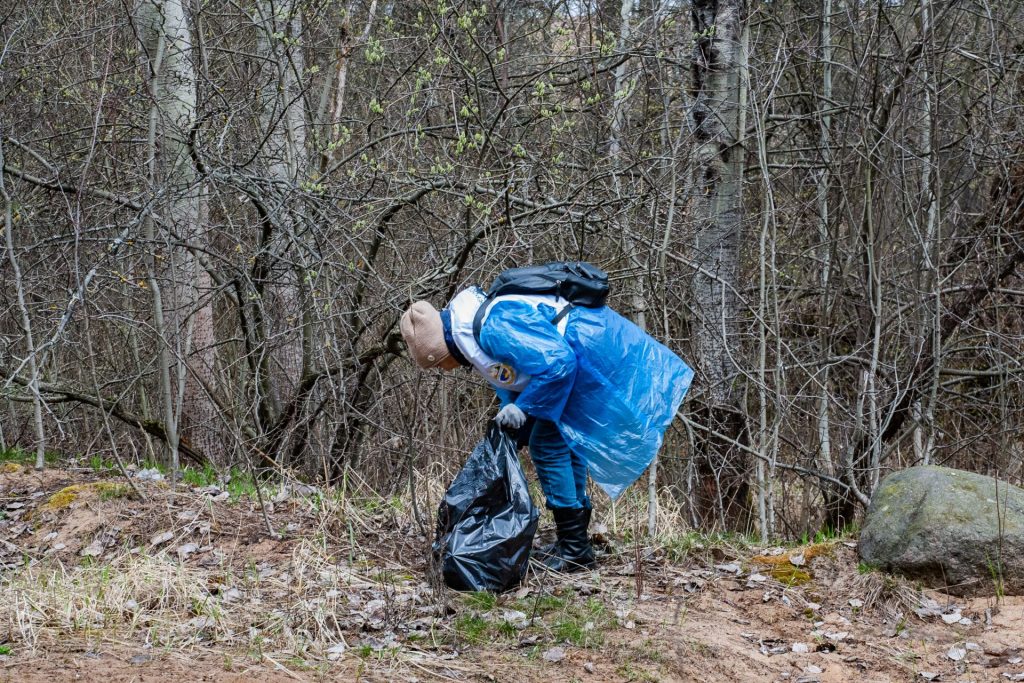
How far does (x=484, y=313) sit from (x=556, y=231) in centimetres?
205

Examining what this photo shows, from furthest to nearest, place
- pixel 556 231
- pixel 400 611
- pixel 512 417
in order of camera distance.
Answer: pixel 556 231
pixel 512 417
pixel 400 611

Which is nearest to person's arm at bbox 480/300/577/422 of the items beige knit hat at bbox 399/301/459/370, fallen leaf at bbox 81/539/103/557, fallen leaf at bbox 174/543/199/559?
beige knit hat at bbox 399/301/459/370

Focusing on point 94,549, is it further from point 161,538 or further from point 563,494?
point 563,494

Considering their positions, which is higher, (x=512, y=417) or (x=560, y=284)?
(x=560, y=284)

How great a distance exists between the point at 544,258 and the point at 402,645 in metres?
3.52

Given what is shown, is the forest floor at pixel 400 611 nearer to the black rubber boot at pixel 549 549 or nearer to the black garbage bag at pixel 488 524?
the black garbage bag at pixel 488 524

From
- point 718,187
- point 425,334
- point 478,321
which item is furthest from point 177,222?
point 718,187

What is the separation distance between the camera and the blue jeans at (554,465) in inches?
203

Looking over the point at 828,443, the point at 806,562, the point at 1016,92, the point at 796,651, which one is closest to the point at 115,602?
the point at 796,651

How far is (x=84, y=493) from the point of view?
6059 mm

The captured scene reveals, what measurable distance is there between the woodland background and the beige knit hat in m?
1.43

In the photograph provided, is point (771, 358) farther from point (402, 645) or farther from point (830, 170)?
point (402, 645)

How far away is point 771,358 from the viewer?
8.20 metres

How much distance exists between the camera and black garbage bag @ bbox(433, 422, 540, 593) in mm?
4805
